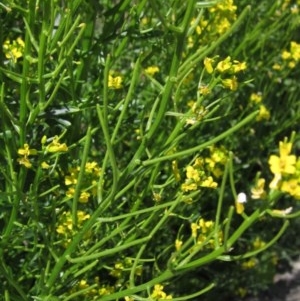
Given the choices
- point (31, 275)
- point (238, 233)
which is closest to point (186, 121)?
point (238, 233)

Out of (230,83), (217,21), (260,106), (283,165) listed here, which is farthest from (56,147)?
(260,106)

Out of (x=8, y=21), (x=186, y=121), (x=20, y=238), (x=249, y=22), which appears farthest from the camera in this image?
(x=249, y=22)

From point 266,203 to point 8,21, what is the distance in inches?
39.1

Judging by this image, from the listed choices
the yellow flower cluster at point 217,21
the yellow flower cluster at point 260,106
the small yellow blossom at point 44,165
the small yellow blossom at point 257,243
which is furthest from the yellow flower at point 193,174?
the small yellow blossom at point 257,243

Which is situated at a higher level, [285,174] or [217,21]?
[285,174]

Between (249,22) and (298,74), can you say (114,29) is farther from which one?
(298,74)

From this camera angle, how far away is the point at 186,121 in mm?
1421

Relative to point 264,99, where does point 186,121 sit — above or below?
above

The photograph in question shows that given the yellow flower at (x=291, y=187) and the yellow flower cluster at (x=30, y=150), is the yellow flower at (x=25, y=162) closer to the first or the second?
the yellow flower cluster at (x=30, y=150)

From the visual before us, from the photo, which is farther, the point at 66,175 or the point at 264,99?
the point at 264,99

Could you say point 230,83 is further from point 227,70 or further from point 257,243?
point 257,243

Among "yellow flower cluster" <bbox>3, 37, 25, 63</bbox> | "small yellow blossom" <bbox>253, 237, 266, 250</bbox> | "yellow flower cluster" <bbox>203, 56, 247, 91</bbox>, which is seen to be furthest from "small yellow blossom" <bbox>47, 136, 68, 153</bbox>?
"small yellow blossom" <bbox>253, 237, 266, 250</bbox>

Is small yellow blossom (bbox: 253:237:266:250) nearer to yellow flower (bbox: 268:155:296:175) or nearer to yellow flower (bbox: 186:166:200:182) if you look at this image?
yellow flower (bbox: 186:166:200:182)

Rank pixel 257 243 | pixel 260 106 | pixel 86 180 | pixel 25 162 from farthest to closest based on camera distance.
A: 1. pixel 257 243
2. pixel 260 106
3. pixel 86 180
4. pixel 25 162
